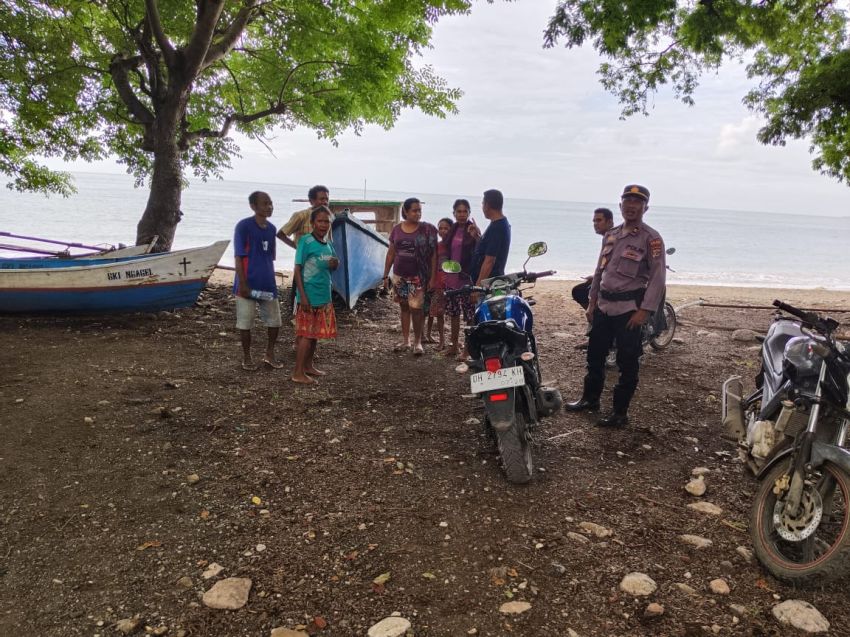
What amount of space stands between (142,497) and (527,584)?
7.18 ft

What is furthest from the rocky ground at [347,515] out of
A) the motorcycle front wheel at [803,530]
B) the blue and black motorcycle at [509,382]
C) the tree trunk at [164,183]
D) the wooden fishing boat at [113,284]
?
the tree trunk at [164,183]

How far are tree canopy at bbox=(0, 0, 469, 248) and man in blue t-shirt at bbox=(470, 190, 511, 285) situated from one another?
3.57 meters

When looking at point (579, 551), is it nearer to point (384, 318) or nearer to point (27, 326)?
point (384, 318)

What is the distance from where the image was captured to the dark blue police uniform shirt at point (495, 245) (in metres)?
5.16

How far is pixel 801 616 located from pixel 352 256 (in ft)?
22.0

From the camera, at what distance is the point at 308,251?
476cm

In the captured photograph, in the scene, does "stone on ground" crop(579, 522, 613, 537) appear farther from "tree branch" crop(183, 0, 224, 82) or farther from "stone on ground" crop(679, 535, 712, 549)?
"tree branch" crop(183, 0, 224, 82)

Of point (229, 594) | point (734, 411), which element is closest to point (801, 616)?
point (734, 411)

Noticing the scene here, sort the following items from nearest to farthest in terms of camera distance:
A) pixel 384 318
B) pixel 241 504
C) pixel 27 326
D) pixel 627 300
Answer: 1. pixel 241 504
2. pixel 627 300
3. pixel 27 326
4. pixel 384 318

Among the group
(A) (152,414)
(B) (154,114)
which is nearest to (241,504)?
(A) (152,414)

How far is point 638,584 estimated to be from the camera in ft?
7.68

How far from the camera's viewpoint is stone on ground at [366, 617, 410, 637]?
2031 mm

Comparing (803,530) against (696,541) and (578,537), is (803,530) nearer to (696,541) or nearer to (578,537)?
(696,541)

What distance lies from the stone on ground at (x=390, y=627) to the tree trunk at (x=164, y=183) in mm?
8277
